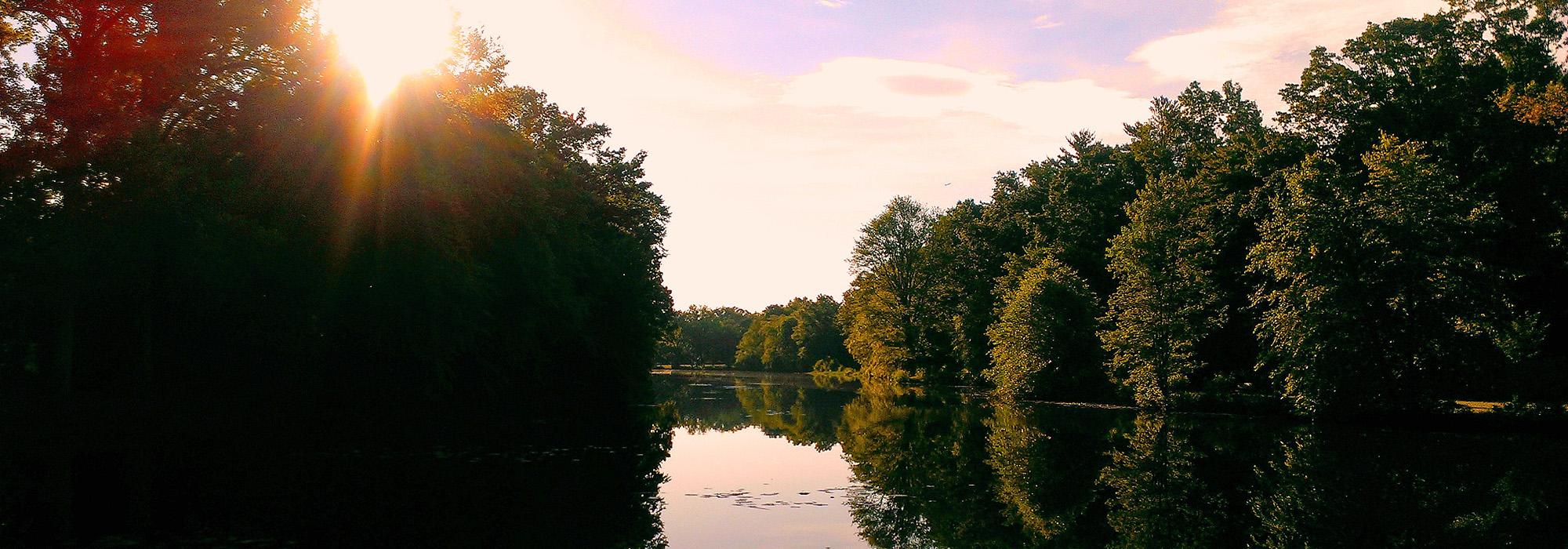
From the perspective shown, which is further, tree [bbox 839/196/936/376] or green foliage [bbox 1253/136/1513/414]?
tree [bbox 839/196/936/376]

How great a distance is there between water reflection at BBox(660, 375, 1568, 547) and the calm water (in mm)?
88

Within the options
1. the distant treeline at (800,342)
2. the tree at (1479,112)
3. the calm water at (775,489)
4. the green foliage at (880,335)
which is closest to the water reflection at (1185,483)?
the calm water at (775,489)

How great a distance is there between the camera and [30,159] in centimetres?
2619

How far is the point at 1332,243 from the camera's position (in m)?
37.4

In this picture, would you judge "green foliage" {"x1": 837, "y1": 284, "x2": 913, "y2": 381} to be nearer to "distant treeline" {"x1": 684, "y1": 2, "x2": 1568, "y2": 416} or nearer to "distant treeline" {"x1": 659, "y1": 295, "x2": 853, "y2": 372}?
"distant treeline" {"x1": 684, "y1": 2, "x2": 1568, "y2": 416}

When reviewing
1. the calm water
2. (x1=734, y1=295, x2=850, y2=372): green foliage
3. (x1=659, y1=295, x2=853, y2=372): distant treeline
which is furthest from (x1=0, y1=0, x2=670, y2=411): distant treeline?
(x1=734, y1=295, x2=850, y2=372): green foliage

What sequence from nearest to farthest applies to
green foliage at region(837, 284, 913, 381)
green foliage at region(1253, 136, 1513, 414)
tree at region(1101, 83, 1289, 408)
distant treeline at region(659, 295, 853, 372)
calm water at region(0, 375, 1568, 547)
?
calm water at region(0, 375, 1568, 547) → green foliage at region(1253, 136, 1513, 414) → tree at region(1101, 83, 1289, 408) → green foliage at region(837, 284, 913, 381) → distant treeline at region(659, 295, 853, 372)

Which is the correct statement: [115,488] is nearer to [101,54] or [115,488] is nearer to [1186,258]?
[101,54]

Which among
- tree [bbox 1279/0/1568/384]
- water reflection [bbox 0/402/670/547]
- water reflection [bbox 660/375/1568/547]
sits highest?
tree [bbox 1279/0/1568/384]

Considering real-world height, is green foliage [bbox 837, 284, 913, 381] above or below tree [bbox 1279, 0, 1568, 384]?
below

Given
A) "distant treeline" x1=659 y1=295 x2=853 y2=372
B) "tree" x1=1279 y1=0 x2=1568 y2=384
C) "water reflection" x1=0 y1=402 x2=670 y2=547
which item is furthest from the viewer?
"distant treeline" x1=659 y1=295 x2=853 y2=372

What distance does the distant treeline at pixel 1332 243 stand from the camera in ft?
119

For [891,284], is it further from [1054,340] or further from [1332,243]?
[1332,243]

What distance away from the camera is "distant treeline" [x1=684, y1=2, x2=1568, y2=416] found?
119 feet
